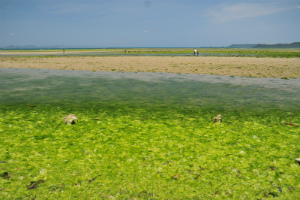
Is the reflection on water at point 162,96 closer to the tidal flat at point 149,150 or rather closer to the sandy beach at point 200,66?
the tidal flat at point 149,150

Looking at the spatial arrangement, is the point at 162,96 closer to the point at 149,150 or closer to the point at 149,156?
the point at 149,150

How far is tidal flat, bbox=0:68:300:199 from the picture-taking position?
551 centimetres

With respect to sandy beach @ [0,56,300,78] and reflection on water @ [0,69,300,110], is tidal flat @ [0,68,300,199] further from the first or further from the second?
sandy beach @ [0,56,300,78]

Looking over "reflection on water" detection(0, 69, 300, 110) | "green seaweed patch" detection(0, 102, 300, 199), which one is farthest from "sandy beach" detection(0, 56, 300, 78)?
"green seaweed patch" detection(0, 102, 300, 199)

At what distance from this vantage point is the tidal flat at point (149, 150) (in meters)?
5.51

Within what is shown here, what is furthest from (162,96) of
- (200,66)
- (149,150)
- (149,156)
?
(200,66)

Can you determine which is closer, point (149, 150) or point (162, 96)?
point (149, 150)

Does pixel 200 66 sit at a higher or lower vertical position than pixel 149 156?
higher

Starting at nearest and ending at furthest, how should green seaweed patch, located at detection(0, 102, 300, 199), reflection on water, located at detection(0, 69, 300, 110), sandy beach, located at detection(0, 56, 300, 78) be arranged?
1. green seaweed patch, located at detection(0, 102, 300, 199)
2. reflection on water, located at detection(0, 69, 300, 110)
3. sandy beach, located at detection(0, 56, 300, 78)

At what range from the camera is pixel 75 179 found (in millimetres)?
5859

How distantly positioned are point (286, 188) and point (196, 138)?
11.3 feet

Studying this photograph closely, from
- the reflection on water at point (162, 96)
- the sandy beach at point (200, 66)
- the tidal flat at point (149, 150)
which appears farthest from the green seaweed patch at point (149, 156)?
the sandy beach at point (200, 66)

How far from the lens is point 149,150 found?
299 inches

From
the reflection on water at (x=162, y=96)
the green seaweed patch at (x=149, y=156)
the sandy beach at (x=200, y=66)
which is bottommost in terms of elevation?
the green seaweed patch at (x=149, y=156)
